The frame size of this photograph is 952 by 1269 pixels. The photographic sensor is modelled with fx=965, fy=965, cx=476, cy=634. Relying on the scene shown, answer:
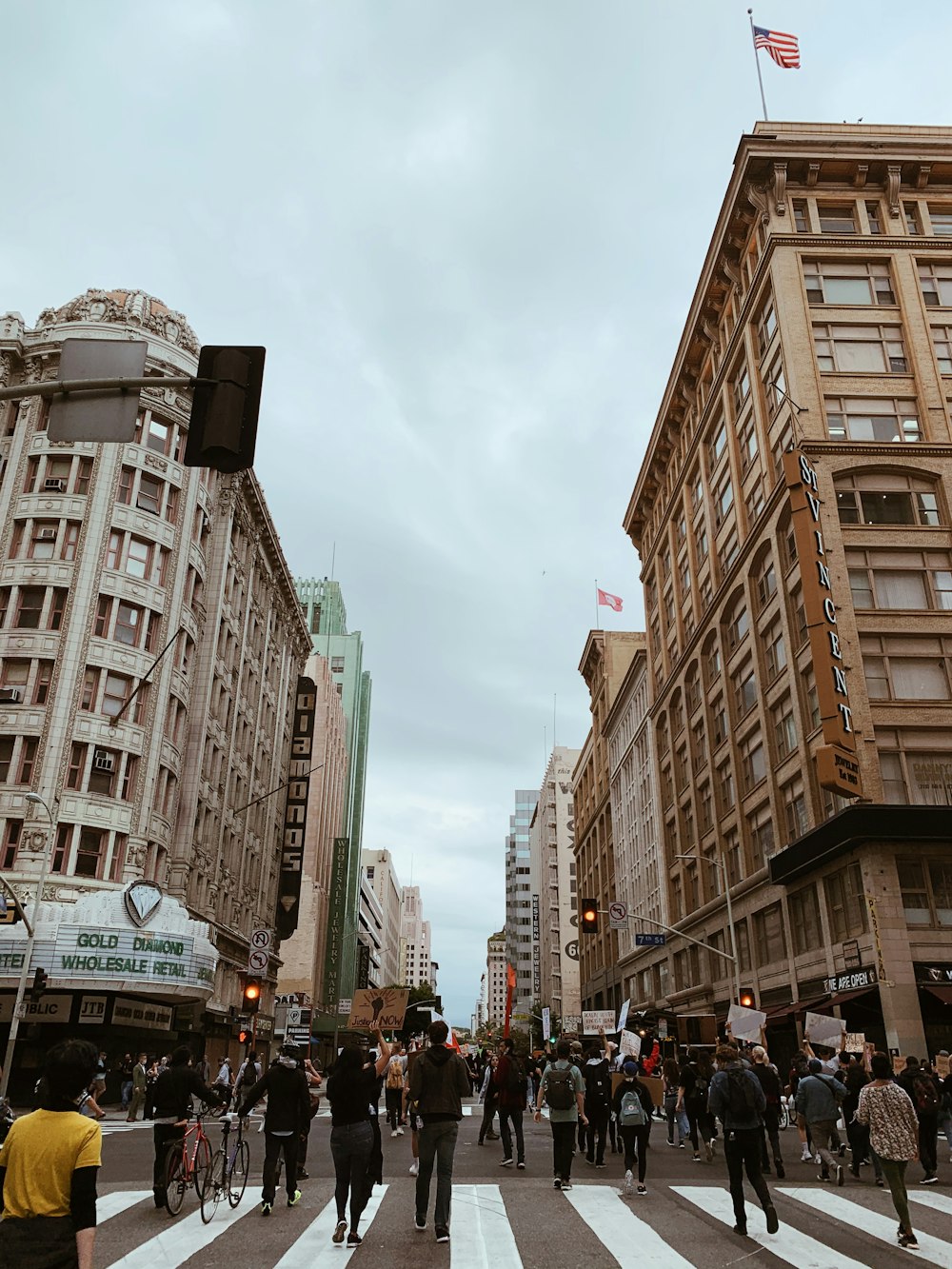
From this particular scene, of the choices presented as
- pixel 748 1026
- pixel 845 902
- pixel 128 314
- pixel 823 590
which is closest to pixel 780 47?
pixel 823 590

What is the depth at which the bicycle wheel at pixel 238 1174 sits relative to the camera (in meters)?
12.0

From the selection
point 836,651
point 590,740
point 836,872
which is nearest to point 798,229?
point 836,651

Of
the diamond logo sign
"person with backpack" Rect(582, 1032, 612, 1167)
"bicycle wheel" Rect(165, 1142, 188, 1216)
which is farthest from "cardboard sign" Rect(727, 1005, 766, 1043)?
the diamond logo sign

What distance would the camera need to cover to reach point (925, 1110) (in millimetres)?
15156

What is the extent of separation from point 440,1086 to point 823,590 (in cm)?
3134

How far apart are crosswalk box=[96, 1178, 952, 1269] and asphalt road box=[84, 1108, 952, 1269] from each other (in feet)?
0.06

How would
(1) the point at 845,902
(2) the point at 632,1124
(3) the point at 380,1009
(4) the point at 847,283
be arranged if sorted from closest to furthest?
(2) the point at 632,1124
(3) the point at 380,1009
(1) the point at 845,902
(4) the point at 847,283

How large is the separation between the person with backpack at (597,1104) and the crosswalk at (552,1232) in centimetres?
378

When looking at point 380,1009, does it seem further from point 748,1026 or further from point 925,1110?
point 925,1110

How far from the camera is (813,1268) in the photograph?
881cm

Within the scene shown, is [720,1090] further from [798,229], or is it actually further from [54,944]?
[798,229]

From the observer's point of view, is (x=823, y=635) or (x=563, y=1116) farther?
(x=823, y=635)

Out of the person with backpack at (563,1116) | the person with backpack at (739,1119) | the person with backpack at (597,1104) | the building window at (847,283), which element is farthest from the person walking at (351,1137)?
the building window at (847,283)

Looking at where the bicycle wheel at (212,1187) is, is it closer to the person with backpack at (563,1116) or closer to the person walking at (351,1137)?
the person walking at (351,1137)
